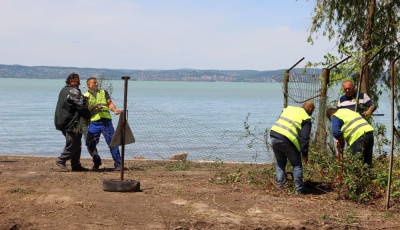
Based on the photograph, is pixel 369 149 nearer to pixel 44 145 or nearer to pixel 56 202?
pixel 56 202

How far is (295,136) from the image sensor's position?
380 inches

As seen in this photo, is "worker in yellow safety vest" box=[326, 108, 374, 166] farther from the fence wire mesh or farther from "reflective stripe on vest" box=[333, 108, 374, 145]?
the fence wire mesh

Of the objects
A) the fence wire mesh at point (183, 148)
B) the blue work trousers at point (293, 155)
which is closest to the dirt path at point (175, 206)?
the blue work trousers at point (293, 155)

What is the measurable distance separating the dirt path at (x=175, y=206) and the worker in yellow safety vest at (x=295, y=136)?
0.42 metres

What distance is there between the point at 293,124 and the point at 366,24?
680cm

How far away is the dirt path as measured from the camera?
7.82m

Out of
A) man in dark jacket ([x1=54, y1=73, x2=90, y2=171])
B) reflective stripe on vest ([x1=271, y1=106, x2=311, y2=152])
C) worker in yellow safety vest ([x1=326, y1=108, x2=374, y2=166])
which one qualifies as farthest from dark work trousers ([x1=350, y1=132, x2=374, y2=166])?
man in dark jacket ([x1=54, y1=73, x2=90, y2=171])

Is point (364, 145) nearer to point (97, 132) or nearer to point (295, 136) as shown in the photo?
point (295, 136)

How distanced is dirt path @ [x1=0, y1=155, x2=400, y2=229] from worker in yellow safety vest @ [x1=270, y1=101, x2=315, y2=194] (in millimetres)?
425

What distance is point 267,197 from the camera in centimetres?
946

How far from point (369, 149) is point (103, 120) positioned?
506 cm

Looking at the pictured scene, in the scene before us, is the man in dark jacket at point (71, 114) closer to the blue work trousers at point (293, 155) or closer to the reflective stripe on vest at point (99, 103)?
the reflective stripe on vest at point (99, 103)

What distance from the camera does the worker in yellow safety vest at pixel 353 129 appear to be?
32.4ft

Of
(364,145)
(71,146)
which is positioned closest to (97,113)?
(71,146)
